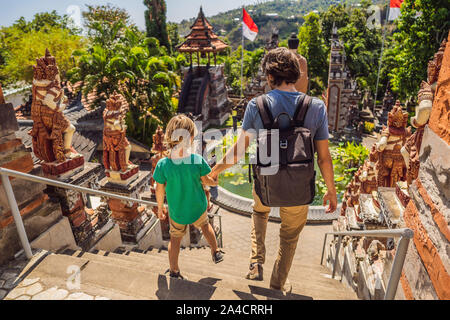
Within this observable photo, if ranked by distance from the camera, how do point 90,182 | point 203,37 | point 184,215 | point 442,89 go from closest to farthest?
point 442,89
point 184,215
point 90,182
point 203,37

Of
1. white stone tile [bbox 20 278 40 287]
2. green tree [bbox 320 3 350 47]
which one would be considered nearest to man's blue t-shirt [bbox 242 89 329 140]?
white stone tile [bbox 20 278 40 287]

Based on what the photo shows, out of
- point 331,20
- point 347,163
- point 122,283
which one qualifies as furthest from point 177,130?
point 331,20

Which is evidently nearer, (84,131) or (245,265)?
(245,265)

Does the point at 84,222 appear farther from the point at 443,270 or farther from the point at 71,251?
the point at 443,270

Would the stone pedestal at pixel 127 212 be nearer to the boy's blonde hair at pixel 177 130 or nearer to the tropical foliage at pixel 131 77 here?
the boy's blonde hair at pixel 177 130

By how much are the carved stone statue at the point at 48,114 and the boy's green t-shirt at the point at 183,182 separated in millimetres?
2644

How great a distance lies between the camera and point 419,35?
13.0m

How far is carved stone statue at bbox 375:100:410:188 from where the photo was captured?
17.4 ft

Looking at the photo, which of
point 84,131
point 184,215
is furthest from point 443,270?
point 84,131

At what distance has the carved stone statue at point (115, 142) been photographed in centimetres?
553

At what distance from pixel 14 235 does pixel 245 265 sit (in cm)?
281

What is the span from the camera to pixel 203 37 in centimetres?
2208

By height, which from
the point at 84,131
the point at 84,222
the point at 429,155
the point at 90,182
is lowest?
the point at 84,131

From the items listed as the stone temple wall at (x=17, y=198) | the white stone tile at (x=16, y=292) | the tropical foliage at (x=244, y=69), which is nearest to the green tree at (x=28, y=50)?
the tropical foliage at (x=244, y=69)
